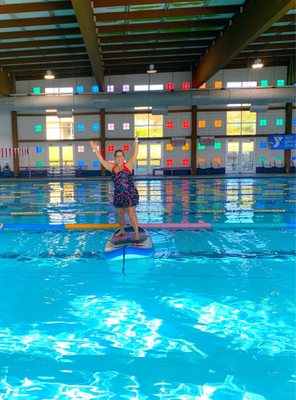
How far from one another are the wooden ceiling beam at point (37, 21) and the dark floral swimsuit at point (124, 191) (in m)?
8.15

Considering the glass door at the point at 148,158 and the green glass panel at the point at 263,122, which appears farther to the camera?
the glass door at the point at 148,158

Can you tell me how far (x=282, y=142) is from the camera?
21.4 meters

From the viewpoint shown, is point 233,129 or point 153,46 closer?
point 153,46

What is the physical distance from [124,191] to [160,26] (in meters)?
9.21

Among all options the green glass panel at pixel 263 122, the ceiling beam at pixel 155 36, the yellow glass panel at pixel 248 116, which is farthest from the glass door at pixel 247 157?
the ceiling beam at pixel 155 36

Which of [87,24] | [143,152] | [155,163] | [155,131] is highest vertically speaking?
[87,24]

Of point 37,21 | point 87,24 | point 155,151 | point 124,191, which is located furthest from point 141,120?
point 124,191

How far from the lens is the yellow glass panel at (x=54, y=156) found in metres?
22.7

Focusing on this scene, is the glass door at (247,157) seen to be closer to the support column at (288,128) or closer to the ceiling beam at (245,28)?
the support column at (288,128)

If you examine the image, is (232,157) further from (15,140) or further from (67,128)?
(15,140)

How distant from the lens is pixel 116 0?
32.1 ft

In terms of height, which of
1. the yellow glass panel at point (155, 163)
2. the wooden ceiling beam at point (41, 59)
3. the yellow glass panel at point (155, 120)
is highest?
the wooden ceiling beam at point (41, 59)

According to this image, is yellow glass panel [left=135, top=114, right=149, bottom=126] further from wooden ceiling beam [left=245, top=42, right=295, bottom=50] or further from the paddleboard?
the paddleboard

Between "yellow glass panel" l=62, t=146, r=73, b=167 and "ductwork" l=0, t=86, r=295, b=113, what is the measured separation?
5487 mm
